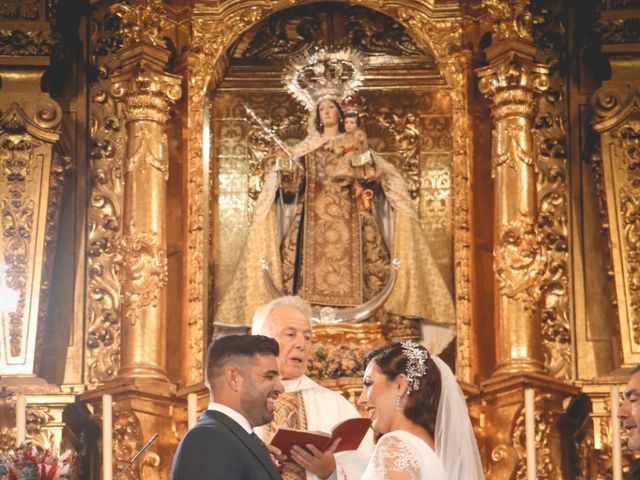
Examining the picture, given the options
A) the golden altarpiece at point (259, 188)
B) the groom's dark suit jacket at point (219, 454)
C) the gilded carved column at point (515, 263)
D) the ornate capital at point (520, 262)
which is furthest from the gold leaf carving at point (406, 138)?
the groom's dark suit jacket at point (219, 454)

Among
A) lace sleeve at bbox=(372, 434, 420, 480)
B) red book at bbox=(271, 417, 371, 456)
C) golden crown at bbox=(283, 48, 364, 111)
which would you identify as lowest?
lace sleeve at bbox=(372, 434, 420, 480)

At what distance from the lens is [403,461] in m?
6.50

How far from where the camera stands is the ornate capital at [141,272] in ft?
35.1

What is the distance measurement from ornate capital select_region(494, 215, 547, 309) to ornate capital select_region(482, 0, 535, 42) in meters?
1.18

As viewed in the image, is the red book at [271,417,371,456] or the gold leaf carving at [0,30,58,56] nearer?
the red book at [271,417,371,456]

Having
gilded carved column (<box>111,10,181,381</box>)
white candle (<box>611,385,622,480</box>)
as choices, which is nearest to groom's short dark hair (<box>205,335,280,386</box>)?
white candle (<box>611,385,622,480</box>)

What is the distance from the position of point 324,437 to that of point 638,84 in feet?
14.1

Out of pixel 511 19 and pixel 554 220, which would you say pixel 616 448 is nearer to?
pixel 554 220

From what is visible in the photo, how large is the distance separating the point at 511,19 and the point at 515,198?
3.81ft

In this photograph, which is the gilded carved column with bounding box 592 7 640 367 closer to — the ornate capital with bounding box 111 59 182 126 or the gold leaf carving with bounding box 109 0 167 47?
the ornate capital with bounding box 111 59 182 126

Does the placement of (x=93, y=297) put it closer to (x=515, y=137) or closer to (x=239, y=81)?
(x=239, y=81)

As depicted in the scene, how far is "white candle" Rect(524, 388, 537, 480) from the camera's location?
9.07 m

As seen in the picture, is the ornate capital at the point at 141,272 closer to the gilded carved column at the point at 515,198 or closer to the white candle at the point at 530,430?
the gilded carved column at the point at 515,198

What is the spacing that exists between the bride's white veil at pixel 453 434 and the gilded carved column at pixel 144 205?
377cm
